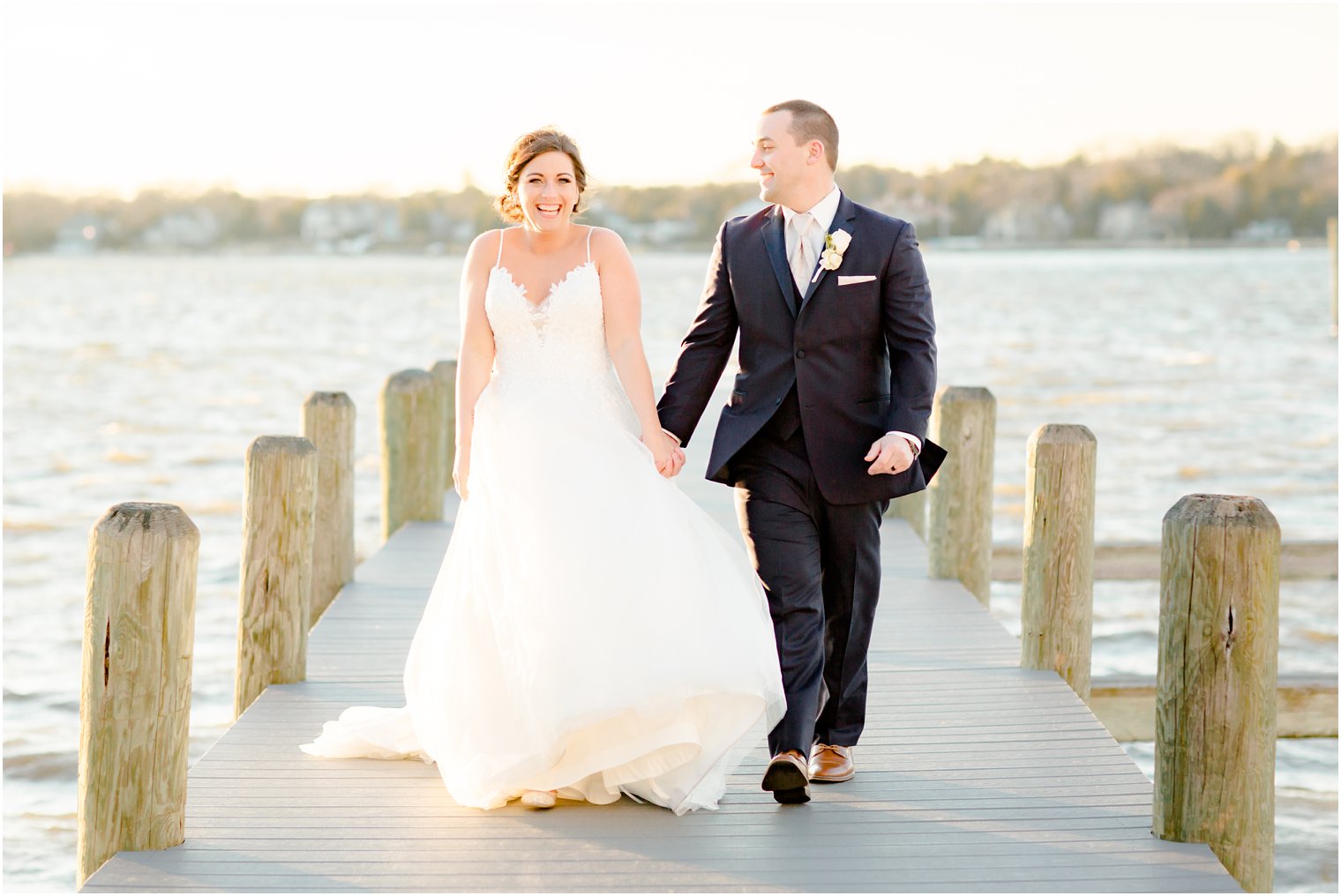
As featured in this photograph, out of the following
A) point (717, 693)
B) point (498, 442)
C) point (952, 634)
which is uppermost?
point (498, 442)

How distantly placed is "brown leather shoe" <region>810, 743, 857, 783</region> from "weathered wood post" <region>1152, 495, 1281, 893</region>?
922mm

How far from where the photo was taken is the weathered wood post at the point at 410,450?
879cm

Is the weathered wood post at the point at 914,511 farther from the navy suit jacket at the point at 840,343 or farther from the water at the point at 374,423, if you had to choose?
the navy suit jacket at the point at 840,343

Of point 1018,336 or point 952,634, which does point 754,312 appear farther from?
point 1018,336

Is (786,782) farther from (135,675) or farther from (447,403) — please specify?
(447,403)

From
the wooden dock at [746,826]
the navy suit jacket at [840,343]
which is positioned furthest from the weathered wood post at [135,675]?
the navy suit jacket at [840,343]

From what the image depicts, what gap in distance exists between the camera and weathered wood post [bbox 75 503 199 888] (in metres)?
3.74

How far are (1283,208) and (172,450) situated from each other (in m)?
82.6

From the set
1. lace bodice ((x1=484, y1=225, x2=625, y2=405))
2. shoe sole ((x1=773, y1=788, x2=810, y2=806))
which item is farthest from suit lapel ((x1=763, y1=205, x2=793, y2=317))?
shoe sole ((x1=773, y1=788, x2=810, y2=806))

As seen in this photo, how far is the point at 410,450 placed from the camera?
9.00m

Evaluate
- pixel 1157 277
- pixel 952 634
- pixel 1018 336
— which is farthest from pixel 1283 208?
pixel 952 634

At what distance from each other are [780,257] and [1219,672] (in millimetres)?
1608

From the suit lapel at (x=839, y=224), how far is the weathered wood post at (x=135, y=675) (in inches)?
69.1

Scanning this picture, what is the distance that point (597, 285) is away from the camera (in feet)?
14.6
